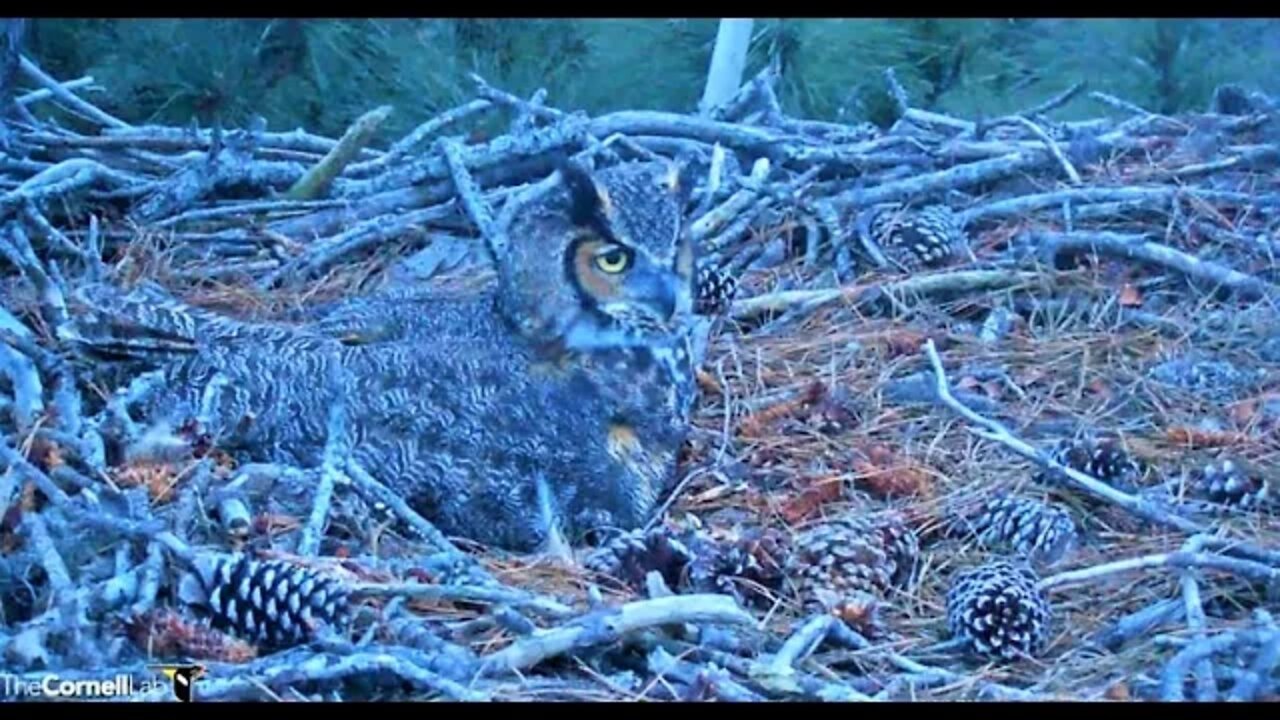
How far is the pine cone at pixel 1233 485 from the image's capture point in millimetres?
1882

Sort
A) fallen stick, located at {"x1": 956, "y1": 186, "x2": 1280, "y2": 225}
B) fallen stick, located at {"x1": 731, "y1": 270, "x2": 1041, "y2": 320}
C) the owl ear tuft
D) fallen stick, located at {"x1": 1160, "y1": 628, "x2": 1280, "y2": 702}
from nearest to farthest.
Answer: fallen stick, located at {"x1": 1160, "y1": 628, "x2": 1280, "y2": 702}
the owl ear tuft
fallen stick, located at {"x1": 731, "y1": 270, "x2": 1041, "y2": 320}
fallen stick, located at {"x1": 956, "y1": 186, "x2": 1280, "y2": 225}

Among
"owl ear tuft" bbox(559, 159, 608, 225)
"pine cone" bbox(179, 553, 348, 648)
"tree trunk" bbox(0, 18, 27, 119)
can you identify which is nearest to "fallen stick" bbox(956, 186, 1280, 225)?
"owl ear tuft" bbox(559, 159, 608, 225)

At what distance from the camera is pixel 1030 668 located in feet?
5.44

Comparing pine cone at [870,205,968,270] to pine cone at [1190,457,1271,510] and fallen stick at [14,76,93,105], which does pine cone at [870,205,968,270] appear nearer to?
pine cone at [1190,457,1271,510]

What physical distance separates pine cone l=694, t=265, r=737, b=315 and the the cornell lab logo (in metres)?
0.73

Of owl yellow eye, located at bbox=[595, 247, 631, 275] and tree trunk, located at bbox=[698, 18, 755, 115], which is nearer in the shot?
owl yellow eye, located at bbox=[595, 247, 631, 275]

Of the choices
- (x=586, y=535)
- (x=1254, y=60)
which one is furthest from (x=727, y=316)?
(x=1254, y=60)

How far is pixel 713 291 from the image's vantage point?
2176 mm

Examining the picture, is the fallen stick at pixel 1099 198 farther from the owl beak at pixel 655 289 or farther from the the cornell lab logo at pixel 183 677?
the the cornell lab logo at pixel 183 677

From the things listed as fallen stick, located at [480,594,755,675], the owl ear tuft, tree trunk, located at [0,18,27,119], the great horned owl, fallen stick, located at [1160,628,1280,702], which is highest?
tree trunk, located at [0,18,27,119]

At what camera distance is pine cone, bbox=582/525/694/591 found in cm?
177
